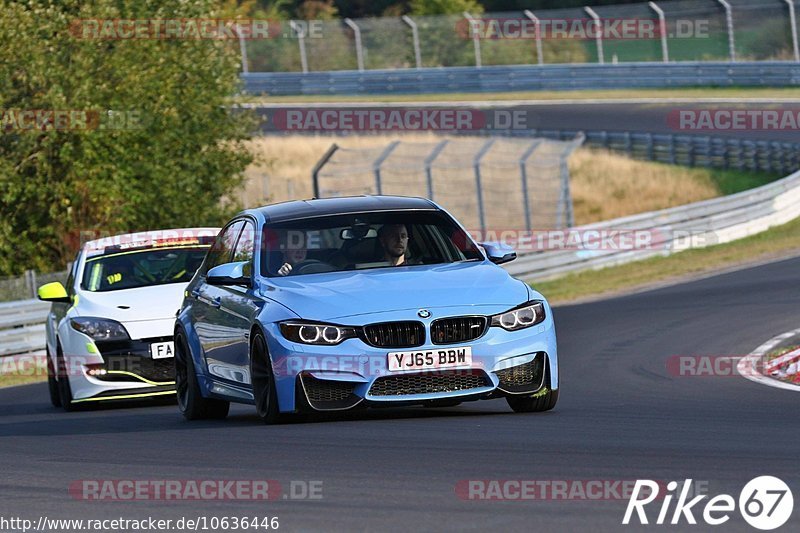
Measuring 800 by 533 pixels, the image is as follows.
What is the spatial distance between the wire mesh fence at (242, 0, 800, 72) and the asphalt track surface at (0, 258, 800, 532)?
3537cm

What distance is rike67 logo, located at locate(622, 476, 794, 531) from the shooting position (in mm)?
6078

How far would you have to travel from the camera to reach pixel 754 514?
6.13m

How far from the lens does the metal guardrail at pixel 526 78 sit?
48.0m

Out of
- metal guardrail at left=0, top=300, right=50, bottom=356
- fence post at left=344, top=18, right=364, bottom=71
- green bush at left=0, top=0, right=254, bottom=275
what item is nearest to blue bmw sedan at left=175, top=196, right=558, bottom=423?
metal guardrail at left=0, top=300, right=50, bottom=356

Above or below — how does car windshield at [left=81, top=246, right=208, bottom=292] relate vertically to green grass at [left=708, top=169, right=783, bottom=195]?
above

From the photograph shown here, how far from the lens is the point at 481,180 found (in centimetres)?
3538

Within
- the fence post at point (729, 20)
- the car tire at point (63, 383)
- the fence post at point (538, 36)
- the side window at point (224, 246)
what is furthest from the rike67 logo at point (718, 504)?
the fence post at point (538, 36)

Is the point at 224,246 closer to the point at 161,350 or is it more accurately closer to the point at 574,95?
the point at 161,350

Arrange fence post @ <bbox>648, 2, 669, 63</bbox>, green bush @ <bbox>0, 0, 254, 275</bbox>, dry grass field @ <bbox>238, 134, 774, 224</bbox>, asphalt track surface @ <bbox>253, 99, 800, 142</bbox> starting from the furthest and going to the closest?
fence post @ <bbox>648, 2, 669, 63</bbox> → asphalt track surface @ <bbox>253, 99, 800, 142</bbox> → dry grass field @ <bbox>238, 134, 774, 224</bbox> → green bush @ <bbox>0, 0, 254, 275</bbox>

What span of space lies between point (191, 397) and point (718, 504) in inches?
237

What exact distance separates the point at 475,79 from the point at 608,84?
4.94 m

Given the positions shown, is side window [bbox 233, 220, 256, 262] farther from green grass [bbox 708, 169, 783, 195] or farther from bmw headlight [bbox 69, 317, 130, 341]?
green grass [bbox 708, 169, 783, 195]

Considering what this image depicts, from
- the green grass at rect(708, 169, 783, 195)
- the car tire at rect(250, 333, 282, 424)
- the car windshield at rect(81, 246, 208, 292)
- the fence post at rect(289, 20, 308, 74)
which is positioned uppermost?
the car tire at rect(250, 333, 282, 424)

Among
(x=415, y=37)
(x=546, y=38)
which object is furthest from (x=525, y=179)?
(x=415, y=37)
